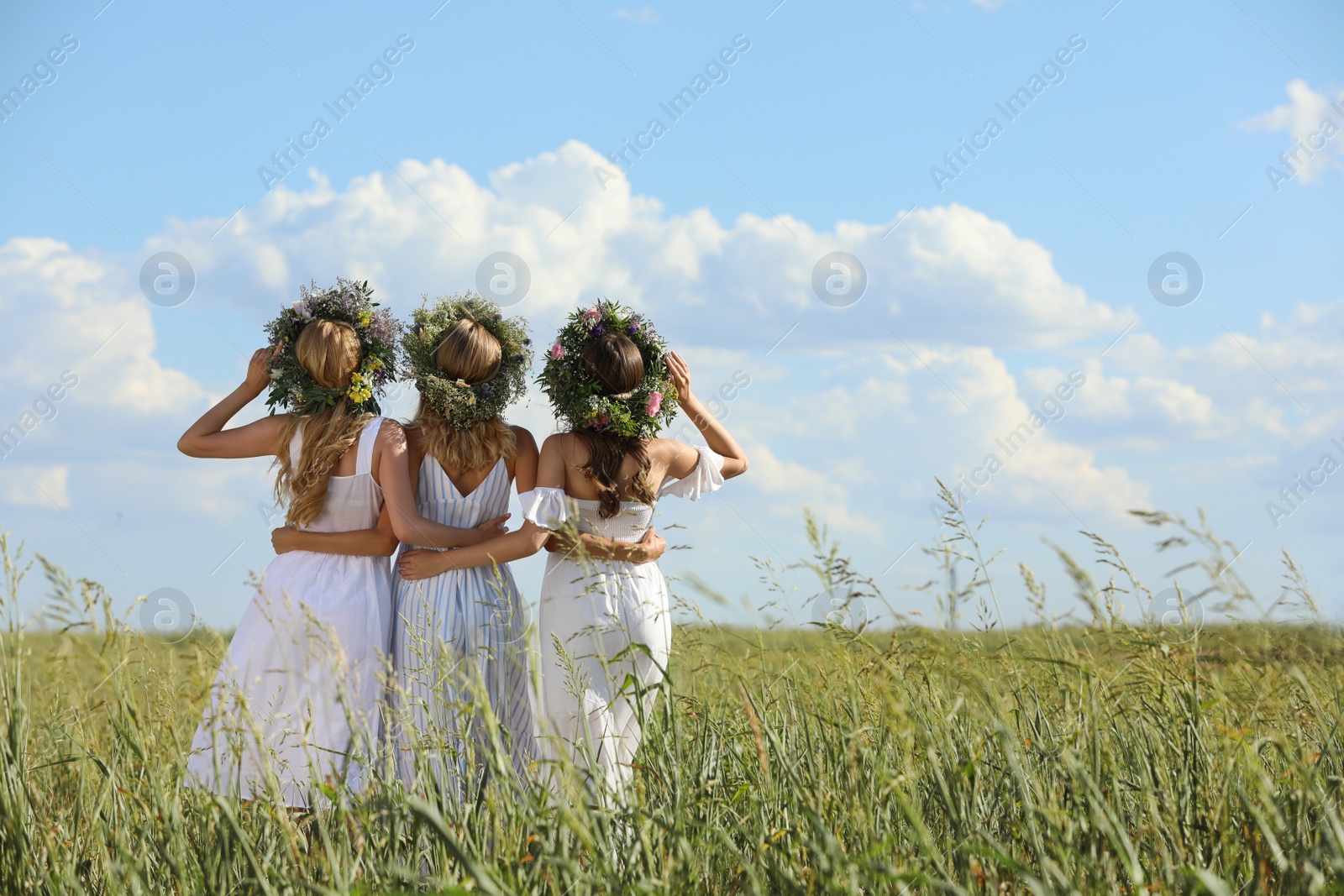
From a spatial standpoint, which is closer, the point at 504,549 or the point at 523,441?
the point at 504,549

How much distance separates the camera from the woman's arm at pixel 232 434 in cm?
540

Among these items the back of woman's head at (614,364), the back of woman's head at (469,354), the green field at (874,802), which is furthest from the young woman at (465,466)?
the green field at (874,802)

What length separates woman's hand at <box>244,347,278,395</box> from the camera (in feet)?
18.1

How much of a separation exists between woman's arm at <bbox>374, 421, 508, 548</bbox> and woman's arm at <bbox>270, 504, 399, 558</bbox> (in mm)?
86

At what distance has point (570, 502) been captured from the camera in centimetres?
525

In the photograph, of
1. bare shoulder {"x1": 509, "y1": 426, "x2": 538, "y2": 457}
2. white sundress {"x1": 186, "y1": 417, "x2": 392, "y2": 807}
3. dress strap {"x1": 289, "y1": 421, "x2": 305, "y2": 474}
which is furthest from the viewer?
bare shoulder {"x1": 509, "y1": 426, "x2": 538, "y2": 457}

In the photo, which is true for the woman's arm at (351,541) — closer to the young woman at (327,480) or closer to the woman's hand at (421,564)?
the young woman at (327,480)

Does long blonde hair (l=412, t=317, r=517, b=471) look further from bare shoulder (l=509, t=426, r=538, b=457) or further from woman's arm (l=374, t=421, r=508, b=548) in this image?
woman's arm (l=374, t=421, r=508, b=548)

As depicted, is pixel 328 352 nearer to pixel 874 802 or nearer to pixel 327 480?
pixel 327 480

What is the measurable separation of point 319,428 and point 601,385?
1.42m

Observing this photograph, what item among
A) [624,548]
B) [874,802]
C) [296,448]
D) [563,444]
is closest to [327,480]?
[296,448]

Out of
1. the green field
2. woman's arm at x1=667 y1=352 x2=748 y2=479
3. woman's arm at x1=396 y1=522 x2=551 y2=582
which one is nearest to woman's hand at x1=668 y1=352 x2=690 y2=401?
woman's arm at x1=667 y1=352 x2=748 y2=479

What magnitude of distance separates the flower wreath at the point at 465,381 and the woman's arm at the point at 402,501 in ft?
0.89

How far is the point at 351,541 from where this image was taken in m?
5.34
